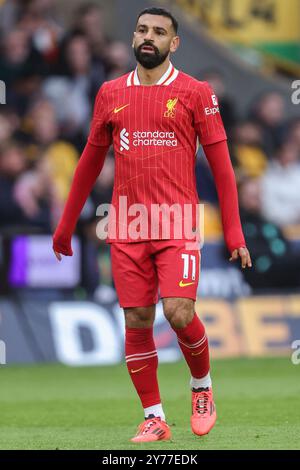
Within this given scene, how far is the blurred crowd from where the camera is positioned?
14562 millimetres

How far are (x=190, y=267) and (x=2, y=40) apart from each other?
8.65 m

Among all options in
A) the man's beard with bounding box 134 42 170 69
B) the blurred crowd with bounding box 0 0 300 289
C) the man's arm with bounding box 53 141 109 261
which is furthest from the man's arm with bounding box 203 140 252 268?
the blurred crowd with bounding box 0 0 300 289

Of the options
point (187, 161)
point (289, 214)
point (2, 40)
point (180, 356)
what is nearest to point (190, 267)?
point (187, 161)

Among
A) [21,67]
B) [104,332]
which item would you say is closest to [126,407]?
[104,332]

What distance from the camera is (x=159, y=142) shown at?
8086mm

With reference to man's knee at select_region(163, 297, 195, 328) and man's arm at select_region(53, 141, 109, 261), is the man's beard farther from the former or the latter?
man's knee at select_region(163, 297, 195, 328)

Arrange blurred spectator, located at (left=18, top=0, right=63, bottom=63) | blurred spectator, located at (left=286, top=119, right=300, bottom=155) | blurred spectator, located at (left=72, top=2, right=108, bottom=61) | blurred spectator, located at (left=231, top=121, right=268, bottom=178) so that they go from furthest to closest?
blurred spectator, located at (left=286, top=119, right=300, bottom=155) < blurred spectator, located at (left=72, top=2, right=108, bottom=61) < blurred spectator, located at (left=18, top=0, right=63, bottom=63) < blurred spectator, located at (left=231, top=121, right=268, bottom=178)

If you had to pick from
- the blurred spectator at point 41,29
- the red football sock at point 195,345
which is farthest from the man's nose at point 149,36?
the blurred spectator at point 41,29

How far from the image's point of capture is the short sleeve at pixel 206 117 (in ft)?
26.6

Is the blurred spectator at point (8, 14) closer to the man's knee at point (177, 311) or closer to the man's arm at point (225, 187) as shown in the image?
the man's arm at point (225, 187)

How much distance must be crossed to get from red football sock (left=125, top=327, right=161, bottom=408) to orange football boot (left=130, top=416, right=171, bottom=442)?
0.15 metres

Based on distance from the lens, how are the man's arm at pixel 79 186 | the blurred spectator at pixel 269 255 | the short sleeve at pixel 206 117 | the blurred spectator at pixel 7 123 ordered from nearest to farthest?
the short sleeve at pixel 206 117 < the man's arm at pixel 79 186 < the blurred spectator at pixel 269 255 < the blurred spectator at pixel 7 123

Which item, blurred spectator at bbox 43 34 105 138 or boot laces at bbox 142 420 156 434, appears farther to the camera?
blurred spectator at bbox 43 34 105 138

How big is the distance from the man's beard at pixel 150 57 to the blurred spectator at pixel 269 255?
6.80 m
